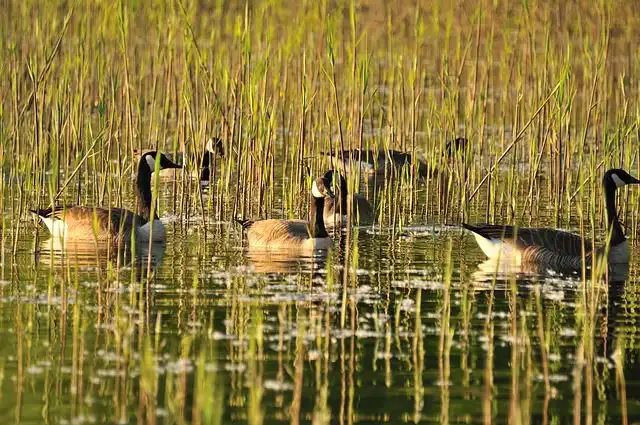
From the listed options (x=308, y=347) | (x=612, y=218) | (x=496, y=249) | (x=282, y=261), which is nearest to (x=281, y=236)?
(x=282, y=261)

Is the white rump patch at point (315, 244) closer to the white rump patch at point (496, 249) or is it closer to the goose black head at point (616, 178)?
the white rump patch at point (496, 249)

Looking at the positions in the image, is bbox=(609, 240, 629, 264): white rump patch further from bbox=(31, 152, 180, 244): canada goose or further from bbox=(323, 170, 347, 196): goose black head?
bbox=(31, 152, 180, 244): canada goose

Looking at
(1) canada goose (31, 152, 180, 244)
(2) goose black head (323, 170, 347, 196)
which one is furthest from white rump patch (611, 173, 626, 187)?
(1) canada goose (31, 152, 180, 244)

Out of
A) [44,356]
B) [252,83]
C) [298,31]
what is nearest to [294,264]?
[252,83]

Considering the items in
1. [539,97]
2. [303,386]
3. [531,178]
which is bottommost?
[303,386]

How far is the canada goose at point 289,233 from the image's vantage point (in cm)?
1390

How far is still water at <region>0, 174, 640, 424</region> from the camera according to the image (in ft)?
24.2

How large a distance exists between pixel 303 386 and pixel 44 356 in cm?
175

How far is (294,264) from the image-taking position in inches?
518

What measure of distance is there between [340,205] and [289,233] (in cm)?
142

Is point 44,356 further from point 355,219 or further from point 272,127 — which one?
point 355,219

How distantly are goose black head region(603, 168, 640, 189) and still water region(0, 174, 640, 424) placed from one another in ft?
5.68

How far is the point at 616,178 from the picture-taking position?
1377 centimetres

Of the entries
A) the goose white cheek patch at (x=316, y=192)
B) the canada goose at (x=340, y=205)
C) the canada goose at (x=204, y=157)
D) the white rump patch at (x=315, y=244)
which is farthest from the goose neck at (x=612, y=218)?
the canada goose at (x=204, y=157)
